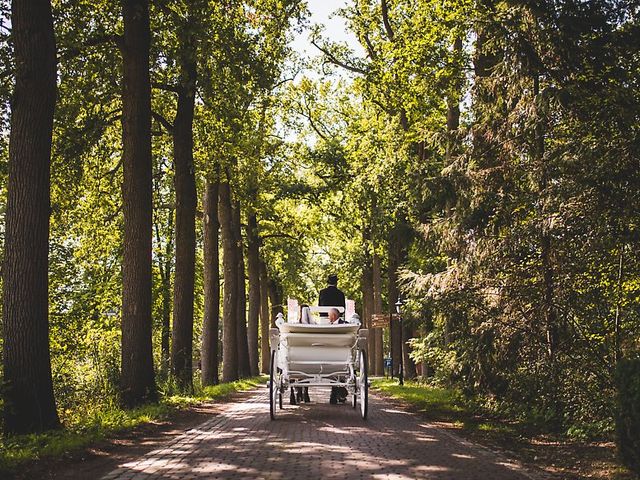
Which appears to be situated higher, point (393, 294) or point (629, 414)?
point (393, 294)

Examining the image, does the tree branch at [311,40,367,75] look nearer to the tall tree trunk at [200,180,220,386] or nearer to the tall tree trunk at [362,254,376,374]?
the tall tree trunk at [200,180,220,386]

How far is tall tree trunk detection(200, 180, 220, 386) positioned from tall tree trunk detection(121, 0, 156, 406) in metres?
8.17

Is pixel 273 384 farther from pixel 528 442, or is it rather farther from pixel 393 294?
pixel 393 294

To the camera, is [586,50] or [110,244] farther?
[110,244]

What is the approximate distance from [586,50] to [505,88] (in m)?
2.21

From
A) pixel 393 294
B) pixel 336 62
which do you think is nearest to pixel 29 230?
pixel 336 62

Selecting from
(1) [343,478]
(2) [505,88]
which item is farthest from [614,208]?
(1) [343,478]

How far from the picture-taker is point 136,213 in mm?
14367

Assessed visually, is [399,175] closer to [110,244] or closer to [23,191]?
[110,244]

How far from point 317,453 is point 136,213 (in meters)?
7.37

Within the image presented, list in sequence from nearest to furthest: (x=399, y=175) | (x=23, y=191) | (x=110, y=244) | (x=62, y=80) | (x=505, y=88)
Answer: (x=23, y=191) → (x=505, y=88) → (x=62, y=80) → (x=110, y=244) → (x=399, y=175)

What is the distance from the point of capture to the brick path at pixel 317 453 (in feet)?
24.1

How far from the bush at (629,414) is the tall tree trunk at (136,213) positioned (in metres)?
9.16

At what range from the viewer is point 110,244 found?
24.9m
